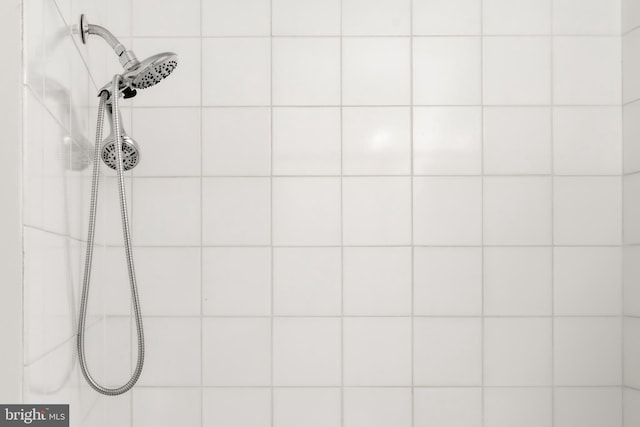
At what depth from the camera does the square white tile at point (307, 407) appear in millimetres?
2137

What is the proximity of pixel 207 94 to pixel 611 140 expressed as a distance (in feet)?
3.75

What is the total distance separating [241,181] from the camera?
2.15 metres

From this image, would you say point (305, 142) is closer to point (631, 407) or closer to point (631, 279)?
point (631, 279)

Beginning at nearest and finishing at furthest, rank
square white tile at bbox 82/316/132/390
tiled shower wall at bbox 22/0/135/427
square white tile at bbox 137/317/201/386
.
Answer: tiled shower wall at bbox 22/0/135/427
square white tile at bbox 82/316/132/390
square white tile at bbox 137/317/201/386

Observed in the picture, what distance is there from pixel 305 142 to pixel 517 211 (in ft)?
2.05

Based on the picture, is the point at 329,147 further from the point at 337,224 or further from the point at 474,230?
the point at 474,230

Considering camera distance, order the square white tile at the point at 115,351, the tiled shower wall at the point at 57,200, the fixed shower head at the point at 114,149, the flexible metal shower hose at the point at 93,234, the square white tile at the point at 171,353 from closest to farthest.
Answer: the tiled shower wall at the point at 57,200
the flexible metal shower hose at the point at 93,234
the fixed shower head at the point at 114,149
the square white tile at the point at 115,351
the square white tile at the point at 171,353

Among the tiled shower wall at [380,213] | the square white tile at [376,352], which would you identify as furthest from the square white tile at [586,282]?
the square white tile at [376,352]

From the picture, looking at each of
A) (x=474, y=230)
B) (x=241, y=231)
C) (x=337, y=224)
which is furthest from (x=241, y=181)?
(x=474, y=230)

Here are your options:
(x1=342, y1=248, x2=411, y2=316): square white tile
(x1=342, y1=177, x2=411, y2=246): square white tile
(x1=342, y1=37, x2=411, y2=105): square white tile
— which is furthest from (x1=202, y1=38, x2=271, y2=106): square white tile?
(x1=342, y1=248, x2=411, y2=316): square white tile

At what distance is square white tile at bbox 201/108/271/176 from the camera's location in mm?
2150

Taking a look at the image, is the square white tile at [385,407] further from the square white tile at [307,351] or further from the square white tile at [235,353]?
the square white tile at [235,353]

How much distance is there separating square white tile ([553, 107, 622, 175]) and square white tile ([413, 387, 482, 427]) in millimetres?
678

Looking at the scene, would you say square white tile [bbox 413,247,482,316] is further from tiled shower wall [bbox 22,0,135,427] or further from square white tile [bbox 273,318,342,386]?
tiled shower wall [bbox 22,0,135,427]
